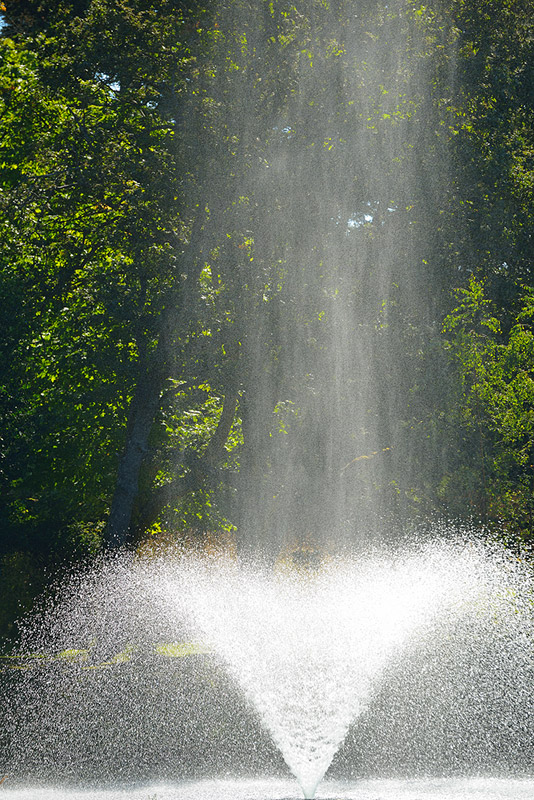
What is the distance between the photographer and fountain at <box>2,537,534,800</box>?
426 inches

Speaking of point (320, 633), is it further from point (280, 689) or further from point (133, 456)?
point (133, 456)

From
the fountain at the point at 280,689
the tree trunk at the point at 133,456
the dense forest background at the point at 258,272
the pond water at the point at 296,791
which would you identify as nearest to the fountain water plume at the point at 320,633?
the fountain at the point at 280,689

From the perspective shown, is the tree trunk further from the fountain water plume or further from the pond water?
the pond water

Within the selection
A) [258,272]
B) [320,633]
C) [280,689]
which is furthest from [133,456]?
[280,689]

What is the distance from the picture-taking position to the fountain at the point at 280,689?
1083 centimetres

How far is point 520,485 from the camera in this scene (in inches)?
956

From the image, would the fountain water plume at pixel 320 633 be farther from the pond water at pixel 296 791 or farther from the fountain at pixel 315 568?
the pond water at pixel 296 791

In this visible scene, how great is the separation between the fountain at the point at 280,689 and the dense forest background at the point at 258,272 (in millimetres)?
3376

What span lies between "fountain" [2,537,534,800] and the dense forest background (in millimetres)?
3376

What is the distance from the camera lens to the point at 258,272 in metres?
23.1

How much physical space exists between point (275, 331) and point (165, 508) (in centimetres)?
617

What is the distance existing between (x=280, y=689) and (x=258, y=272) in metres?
13.8

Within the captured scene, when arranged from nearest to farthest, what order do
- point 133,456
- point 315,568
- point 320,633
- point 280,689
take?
point 280,689 < point 320,633 < point 133,456 < point 315,568

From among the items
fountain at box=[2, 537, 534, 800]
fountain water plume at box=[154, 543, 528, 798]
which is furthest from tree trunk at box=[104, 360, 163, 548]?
fountain water plume at box=[154, 543, 528, 798]
